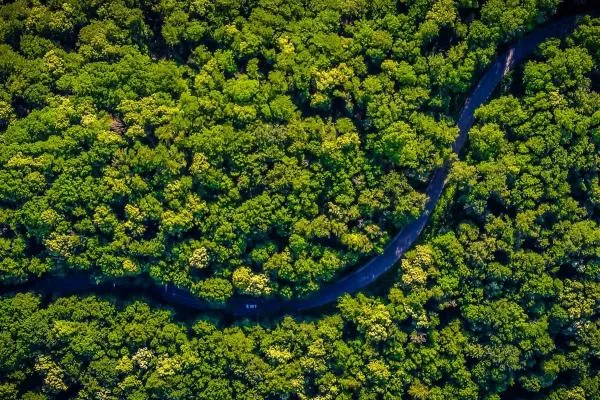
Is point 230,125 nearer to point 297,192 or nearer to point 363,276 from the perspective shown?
point 297,192

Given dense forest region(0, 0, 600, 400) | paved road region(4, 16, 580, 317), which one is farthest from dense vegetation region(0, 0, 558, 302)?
paved road region(4, 16, 580, 317)

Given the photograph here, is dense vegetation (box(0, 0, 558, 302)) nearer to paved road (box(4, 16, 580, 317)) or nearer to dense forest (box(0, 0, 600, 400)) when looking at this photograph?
dense forest (box(0, 0, 600, 400))

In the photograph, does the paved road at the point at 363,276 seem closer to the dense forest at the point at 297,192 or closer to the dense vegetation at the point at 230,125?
the dense forest at the point at 297,192

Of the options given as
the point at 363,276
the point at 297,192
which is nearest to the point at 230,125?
the point at 297,192

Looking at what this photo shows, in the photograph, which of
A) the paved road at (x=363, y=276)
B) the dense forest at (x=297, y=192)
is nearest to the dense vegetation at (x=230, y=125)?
the dense forest at (x=297, y=192)

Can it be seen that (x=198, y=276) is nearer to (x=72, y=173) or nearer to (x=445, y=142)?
(x=72, y=173)

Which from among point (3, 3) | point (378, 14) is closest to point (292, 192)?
point (378, 14)

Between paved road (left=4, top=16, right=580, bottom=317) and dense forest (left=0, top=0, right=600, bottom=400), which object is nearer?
dense forest (left=0, top=0, right=600, bottom=400)
